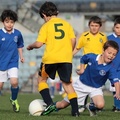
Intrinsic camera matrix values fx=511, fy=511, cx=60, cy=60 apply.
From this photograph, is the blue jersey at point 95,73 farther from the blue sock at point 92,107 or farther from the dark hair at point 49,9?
the dark hair at point 49,9

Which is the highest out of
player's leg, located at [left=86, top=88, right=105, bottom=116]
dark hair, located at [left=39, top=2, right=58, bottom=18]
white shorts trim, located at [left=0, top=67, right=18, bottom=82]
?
dark hair, located at [left=39, top=2, right=58, bottom=18]

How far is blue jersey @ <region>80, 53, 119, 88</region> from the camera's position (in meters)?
7.83

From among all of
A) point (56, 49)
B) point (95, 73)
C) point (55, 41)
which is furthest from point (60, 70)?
point (95, 73)

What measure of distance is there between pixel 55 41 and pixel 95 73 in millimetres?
812

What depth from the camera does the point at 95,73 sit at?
7.99m

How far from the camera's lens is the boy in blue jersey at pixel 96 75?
25.5 ft

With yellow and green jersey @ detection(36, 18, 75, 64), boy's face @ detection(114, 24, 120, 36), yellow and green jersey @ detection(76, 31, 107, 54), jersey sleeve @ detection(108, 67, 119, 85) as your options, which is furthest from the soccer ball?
boy's face @ detection(114, 24, 120, 36)

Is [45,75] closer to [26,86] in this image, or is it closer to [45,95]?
[45,95]

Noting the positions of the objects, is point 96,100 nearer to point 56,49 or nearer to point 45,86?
point 45,86

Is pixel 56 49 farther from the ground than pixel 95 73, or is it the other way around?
pixel 56 49

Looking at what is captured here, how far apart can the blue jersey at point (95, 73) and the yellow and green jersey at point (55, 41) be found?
34cm

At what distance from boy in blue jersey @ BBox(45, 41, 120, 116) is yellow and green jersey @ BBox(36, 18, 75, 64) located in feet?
1.26

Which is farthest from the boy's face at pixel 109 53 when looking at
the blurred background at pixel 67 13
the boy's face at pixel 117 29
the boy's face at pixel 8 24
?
the blurred background at pixel 67 13

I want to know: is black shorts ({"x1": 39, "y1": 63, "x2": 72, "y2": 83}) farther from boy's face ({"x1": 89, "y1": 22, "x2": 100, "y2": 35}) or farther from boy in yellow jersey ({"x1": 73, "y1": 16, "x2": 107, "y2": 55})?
boy in yellow jersey ({"x1": 73, "y1": 16, "x2": 107, "y2": 55})
